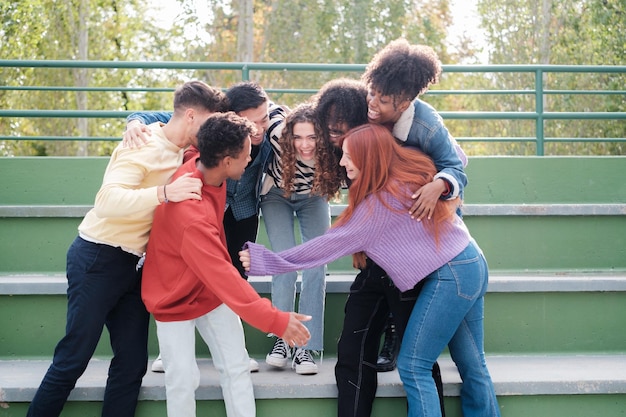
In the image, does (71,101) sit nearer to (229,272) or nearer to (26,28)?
(26,28)

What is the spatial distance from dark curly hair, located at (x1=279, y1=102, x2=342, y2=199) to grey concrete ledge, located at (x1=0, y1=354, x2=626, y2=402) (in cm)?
84

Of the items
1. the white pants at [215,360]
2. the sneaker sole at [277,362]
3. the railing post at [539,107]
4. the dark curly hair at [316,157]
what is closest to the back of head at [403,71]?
the dark curly hair at [316,157]

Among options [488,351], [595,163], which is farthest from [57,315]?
[595,163]

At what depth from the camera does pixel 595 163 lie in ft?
16.9

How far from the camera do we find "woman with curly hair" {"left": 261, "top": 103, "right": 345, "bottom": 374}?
3.34 meters

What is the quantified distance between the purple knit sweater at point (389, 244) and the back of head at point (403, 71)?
429 millimetres

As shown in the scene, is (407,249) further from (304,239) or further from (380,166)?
(304,239)

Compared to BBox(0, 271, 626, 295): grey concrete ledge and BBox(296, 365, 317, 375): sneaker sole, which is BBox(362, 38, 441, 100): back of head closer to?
BBox(0, 271, 626, 295): grey concrete ledge

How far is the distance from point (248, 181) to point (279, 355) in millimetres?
823

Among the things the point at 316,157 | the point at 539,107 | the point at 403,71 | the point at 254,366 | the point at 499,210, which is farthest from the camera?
Result: the point at 539,107

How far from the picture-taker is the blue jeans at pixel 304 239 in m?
3.61

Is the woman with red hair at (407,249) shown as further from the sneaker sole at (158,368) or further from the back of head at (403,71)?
the sneaker sole at (158,368)

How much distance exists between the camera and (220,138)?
3035 mm

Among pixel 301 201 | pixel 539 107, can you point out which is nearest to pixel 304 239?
pixel 301 201
